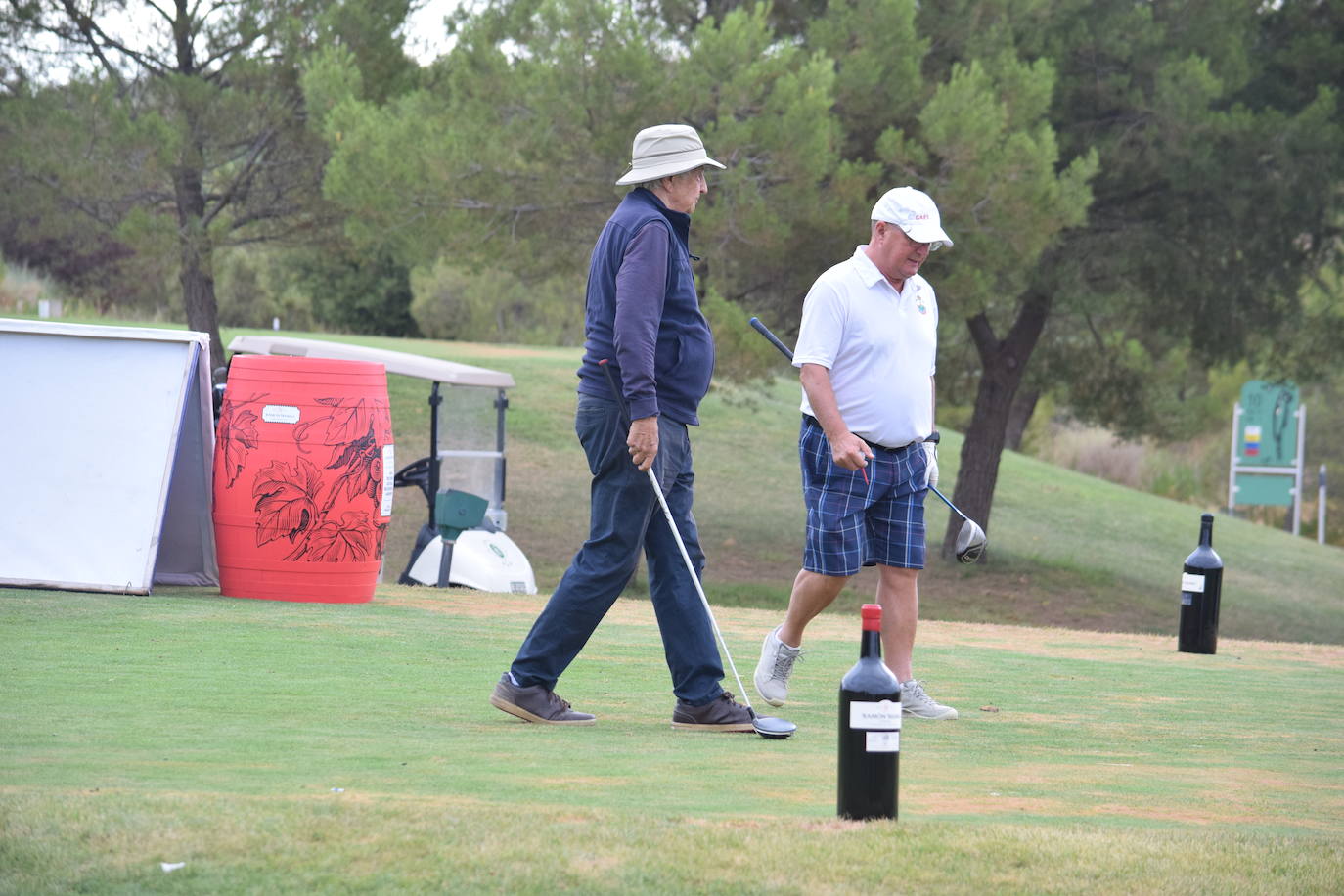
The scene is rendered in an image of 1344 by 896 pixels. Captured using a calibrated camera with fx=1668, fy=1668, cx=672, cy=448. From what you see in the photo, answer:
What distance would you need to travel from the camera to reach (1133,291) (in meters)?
22.6

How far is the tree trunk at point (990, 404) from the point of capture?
23109mm

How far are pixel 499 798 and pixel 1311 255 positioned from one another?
18823 millimetres

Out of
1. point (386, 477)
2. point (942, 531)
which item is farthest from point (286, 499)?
point (942, 531)

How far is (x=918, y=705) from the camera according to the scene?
689cm

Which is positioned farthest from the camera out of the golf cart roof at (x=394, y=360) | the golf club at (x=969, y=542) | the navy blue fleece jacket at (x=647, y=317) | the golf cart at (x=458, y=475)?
the golf cart roof at (x=394, y=360)

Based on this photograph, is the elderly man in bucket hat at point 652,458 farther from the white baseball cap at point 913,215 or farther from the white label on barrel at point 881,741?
the white label on barrel at point 881,741

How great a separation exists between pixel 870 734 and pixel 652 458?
1.86 metres

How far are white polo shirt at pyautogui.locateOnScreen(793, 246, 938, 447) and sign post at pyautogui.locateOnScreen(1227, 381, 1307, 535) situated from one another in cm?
2780

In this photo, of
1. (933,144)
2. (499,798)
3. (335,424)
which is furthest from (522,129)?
(499,798)

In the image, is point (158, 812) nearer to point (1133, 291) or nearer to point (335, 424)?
point (335, 424)

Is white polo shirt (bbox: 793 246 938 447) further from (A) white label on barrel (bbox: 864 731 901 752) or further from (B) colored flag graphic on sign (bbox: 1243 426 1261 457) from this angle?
(B) colored flag graphic on sign (bbox: 1243 426 1261 457)

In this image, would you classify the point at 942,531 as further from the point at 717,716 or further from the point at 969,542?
the point at 717,716

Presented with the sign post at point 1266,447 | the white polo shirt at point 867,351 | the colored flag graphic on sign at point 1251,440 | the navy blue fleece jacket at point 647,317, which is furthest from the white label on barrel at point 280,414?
the colored flag graphic on sign at point 1251,440

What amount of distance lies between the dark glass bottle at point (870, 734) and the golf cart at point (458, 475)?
8.68 meters
